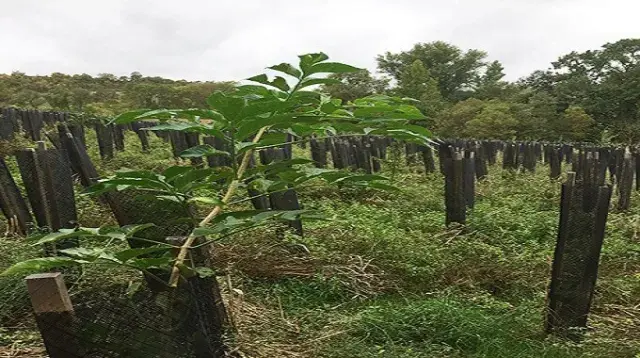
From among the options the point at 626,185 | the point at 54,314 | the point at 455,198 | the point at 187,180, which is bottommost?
the point at 626,185

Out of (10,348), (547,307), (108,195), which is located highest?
(108,195)

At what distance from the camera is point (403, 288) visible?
12.0 feet

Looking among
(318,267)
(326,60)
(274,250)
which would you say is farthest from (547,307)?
(326,60)

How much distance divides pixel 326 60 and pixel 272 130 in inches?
11.4

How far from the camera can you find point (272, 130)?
4.75ft

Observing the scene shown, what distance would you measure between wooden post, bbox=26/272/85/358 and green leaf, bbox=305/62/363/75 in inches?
27.1

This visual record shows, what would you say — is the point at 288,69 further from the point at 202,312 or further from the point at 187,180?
the point at 202,312

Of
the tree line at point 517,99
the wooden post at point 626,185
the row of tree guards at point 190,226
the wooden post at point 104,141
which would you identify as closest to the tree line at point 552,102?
the tree line at point 517,99

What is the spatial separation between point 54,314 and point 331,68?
793 mm

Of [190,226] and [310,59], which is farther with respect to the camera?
[190,226]

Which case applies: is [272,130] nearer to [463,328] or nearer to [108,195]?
[108,195]

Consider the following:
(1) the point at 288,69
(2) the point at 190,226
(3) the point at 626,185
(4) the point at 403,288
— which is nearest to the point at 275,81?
(1) the point at 288,69

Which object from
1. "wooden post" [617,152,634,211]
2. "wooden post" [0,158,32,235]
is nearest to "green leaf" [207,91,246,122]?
"wooden post" [0,158,32,235]

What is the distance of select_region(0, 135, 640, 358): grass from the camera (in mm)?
2480
